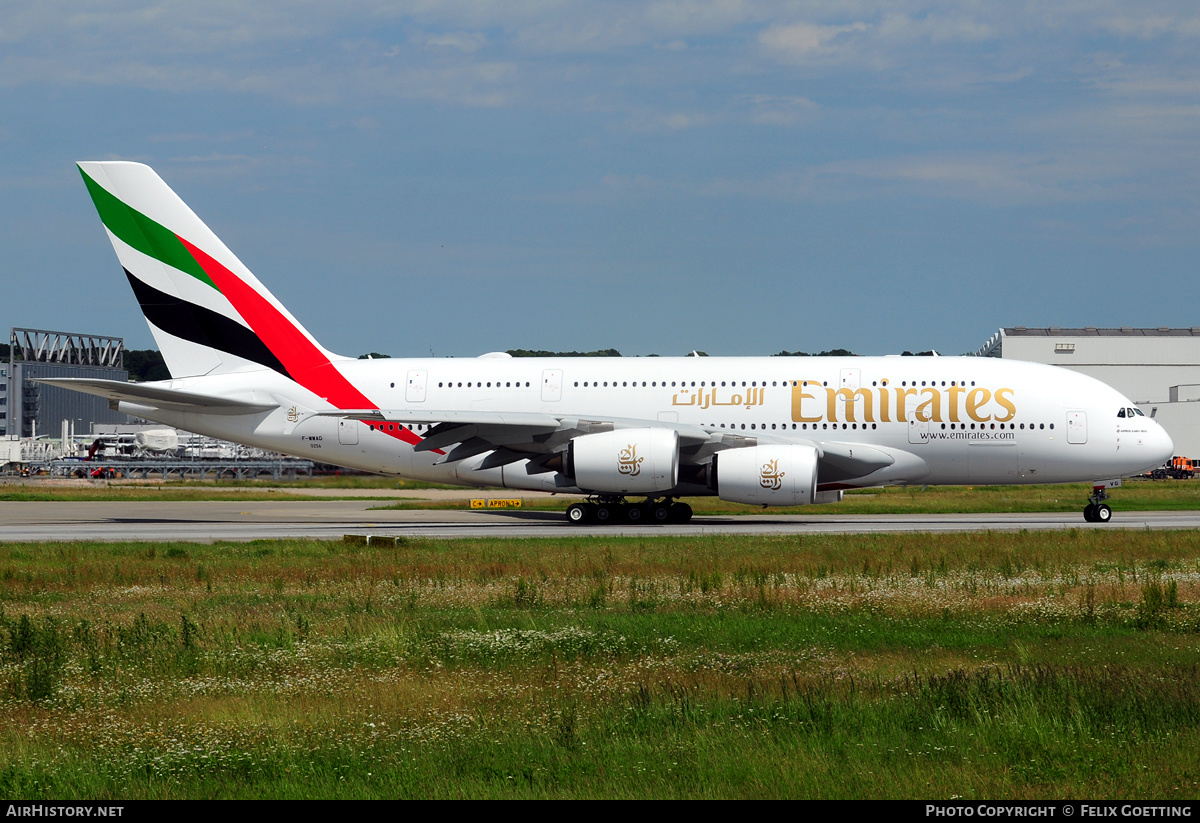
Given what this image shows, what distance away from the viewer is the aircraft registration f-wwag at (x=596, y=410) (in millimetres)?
28188

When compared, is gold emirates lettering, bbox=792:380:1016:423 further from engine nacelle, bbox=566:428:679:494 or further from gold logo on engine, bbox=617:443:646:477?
gold logo on engine, bbox=617:443:646:477

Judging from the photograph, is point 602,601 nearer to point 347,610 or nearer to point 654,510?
point 347,610

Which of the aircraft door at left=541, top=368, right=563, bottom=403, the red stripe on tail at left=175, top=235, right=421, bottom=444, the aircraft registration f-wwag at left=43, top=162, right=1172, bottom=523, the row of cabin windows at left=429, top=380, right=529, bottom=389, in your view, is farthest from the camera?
the row of cabin windows at left=429, top=380, right=529, bottom=389

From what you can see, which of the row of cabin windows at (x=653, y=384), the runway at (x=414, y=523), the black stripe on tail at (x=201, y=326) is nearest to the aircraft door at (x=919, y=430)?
the row of cabin windows at (x=653, y=384)

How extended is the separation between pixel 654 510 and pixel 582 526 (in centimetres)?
217

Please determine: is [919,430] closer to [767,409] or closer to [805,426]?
[805,426]

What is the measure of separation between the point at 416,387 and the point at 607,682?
22.6 m

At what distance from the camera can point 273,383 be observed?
102 feet

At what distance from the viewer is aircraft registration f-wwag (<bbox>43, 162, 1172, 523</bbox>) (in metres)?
28.2

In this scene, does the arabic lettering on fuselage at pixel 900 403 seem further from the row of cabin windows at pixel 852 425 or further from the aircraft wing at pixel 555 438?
the aircraft wing at pixel 555 438

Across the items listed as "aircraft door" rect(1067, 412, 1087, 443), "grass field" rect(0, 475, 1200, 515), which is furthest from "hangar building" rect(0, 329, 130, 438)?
"aircraft door" rect(1067, 412, 1087, 443)

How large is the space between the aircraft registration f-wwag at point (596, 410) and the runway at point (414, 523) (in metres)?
1.12

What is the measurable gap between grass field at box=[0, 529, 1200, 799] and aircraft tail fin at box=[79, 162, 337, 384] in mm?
14218

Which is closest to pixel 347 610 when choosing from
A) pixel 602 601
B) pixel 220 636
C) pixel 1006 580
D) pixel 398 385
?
pixel 220 636
